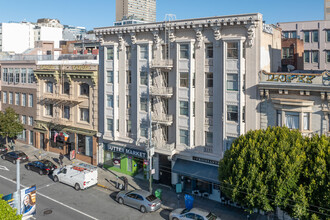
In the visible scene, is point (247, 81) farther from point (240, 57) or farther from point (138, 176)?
point (138, 176)

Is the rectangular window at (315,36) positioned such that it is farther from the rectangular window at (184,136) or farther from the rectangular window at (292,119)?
the rectangular window at (184,136)

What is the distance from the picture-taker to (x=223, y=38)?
30.7 metres

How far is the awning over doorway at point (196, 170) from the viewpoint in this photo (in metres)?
31.2

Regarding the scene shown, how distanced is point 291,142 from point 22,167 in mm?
34896

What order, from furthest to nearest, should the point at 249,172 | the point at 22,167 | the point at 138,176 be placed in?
the point at 22,167
the point at 138,176
the point at 249,172

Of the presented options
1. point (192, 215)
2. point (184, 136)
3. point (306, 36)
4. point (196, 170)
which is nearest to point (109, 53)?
point (184, 136)

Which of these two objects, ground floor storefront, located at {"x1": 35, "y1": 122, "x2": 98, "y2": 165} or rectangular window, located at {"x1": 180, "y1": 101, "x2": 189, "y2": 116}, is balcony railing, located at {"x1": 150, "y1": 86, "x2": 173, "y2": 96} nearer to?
rectangular window, located at {"x1": 180, "y1": 101, "x2": 189, "y2": 116}

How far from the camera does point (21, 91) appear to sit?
52.2 m

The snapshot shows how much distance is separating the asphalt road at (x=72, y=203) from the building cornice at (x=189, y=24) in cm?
1865

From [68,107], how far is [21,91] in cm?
1180

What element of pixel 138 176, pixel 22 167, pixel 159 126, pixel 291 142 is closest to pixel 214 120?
pixel 159 126

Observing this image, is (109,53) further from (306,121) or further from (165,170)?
(306,121)

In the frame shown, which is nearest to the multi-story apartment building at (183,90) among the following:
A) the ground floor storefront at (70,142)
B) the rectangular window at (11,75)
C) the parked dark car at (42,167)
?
the ground floor storefront at (70,142)

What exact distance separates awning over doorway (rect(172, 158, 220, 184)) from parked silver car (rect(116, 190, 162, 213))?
4202mm
